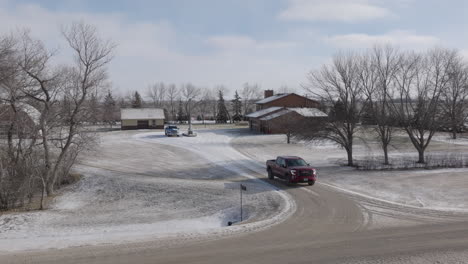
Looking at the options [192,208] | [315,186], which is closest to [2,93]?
[192,208]

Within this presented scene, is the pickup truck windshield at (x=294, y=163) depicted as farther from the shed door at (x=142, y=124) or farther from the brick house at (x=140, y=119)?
the shed door at (x=142, y=124)

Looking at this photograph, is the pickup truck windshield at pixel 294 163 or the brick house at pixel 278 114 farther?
the brick house at pixel 278 114

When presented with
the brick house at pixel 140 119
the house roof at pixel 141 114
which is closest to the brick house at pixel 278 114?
the brick house at pixel 140 119

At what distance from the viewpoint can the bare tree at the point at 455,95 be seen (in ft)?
105

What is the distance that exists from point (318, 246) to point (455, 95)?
33.4 meters

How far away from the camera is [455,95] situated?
36.8 meters

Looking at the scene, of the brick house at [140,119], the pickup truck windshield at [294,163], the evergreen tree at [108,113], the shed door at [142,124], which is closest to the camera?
the pickup truck windshield at [294,163]

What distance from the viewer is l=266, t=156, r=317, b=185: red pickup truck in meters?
20.7

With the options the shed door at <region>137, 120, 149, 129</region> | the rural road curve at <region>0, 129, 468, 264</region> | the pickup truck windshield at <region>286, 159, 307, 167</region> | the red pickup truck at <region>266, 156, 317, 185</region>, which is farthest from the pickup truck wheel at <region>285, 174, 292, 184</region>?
the shed door at <region>137, 120, 149, 129</region>

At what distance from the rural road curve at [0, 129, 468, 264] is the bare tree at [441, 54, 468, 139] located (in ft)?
69.4

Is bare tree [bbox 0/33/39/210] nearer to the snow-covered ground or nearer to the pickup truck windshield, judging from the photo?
the snow-covered ground

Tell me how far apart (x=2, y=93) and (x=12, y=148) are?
351cm

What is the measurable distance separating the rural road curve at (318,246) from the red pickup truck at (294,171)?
602 cm

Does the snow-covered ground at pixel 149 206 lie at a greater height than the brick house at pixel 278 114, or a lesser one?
lesser
